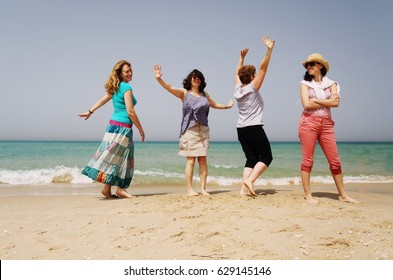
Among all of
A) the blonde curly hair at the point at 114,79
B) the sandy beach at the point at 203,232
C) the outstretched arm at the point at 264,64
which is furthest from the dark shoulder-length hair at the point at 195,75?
the sandy beach at the point at 203,232

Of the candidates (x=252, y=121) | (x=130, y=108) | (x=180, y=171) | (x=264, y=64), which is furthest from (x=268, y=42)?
(x=180, y=171)

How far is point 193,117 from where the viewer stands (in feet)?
16.1

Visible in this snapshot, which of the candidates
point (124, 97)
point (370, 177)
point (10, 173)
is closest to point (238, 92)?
point (124, 97)

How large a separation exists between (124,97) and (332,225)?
3247mm

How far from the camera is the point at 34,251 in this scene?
282 cm

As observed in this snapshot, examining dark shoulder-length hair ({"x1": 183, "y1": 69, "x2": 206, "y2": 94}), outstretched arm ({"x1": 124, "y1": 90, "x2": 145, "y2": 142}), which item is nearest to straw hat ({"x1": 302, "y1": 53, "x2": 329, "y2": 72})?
dark shoulder-length hair ({"x1": 183, "y1": 69, "x2": 206, "y2": 94})

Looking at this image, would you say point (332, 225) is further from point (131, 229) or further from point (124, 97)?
point (124, 97)

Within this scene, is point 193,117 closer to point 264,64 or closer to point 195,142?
point 195,142

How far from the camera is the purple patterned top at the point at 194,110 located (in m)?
4.85

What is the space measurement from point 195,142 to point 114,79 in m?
1.54

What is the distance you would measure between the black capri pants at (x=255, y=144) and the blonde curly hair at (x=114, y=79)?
197cm

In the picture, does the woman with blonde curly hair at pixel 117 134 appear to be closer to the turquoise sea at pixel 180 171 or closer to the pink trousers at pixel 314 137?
the pink trousers at pixel 314 137

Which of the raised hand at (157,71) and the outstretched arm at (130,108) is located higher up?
the raised hand at (157,71)
